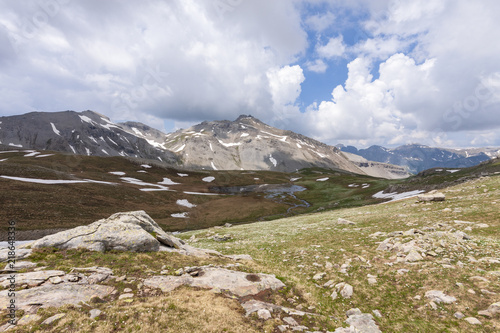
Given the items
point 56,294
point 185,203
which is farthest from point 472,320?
point 185,203

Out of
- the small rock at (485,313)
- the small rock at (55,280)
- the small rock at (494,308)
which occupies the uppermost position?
the small rock at (55,280)

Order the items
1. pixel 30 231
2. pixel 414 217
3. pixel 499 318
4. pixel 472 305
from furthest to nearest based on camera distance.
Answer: pixel 30 231 → pixel 414 217 → pixel 472 305 → pixel 499 318

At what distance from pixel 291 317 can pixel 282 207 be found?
244 feet

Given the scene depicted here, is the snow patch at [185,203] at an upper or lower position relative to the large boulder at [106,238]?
lower

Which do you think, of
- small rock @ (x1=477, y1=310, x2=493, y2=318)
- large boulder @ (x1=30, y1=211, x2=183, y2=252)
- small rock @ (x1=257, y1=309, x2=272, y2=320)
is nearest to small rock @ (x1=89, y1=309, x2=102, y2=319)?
small rock @ (x1=257, y1=309, x2=272, y2=320)

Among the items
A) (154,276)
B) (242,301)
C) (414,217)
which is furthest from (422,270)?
(154,276)

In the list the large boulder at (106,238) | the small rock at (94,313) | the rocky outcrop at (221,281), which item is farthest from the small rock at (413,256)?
the large boulder at (106,238)

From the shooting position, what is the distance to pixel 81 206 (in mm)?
59969

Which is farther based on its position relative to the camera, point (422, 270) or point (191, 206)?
point (191, 206)

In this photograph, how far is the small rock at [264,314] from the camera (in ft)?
35.9

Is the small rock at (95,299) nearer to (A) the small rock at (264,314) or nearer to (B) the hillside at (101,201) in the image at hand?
(A) the small rock at (264,314)

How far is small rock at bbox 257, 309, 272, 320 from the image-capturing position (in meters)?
10.9

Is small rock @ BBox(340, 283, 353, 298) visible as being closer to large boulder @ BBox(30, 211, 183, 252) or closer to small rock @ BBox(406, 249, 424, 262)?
small rock @ BBox(406, 249, 424, 262)

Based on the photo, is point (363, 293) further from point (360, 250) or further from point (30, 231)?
point (30, 231)
